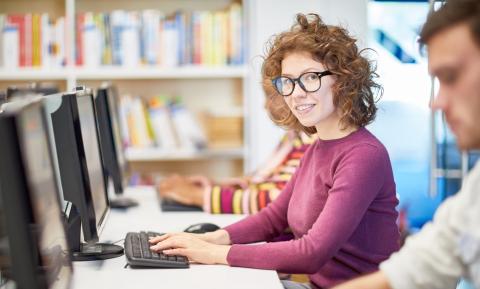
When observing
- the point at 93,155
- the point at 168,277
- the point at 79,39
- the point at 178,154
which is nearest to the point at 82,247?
the point at 93,155

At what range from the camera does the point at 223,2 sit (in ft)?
13.3

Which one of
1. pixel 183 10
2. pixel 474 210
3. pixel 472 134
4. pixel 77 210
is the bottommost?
pixel 77 210

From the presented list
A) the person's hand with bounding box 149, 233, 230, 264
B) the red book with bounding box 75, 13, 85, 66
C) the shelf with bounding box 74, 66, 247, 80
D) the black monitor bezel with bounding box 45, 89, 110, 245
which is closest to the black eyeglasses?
the person's hand with bounding box 149, 233, 230, 264

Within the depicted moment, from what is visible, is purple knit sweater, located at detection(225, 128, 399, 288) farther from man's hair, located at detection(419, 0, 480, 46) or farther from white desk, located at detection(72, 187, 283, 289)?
man's hair, located at detection(419, 0, 480, 46)

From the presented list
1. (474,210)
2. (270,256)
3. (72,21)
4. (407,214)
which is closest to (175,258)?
(270,256)

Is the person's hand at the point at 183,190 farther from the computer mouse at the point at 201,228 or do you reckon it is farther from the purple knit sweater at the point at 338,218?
the purple knit sweater at the point at 338,218

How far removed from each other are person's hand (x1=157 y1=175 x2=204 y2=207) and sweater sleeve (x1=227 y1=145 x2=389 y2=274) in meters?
0.94

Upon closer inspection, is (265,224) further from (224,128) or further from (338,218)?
(224,128)

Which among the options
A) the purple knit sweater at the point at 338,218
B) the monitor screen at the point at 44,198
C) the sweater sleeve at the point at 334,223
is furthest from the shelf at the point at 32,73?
the monitor screen at the point at 44,198

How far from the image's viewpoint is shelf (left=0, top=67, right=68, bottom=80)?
3762mm

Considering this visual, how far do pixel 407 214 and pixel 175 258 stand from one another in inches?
Result: 151

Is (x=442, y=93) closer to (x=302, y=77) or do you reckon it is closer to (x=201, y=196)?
(x=302, y=77)

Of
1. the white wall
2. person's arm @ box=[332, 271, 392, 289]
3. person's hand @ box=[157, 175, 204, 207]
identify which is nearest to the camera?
person's arm @ box=[332, 271, 392, 289]

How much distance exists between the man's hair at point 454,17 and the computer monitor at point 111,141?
1407mm
